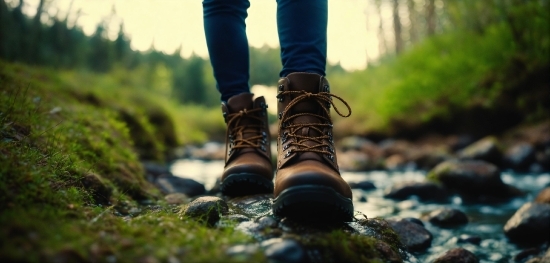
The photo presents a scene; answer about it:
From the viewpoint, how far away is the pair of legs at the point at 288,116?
139 centimetres

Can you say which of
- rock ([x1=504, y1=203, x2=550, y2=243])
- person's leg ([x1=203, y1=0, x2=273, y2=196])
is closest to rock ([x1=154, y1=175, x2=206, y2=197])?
person's leg ([x1=203, y1=0, x2=273, y2=196])

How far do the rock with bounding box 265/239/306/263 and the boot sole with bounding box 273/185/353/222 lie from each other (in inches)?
8.4

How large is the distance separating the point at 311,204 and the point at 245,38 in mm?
1114

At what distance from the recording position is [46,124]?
2.45m

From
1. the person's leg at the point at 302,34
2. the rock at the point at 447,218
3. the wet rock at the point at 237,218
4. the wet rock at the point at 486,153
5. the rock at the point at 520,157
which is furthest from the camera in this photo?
the wet rock at the point at 486,153

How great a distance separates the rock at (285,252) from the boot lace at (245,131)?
3.04 feet

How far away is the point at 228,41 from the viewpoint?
2.04m

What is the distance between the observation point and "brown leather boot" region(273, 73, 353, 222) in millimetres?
1360

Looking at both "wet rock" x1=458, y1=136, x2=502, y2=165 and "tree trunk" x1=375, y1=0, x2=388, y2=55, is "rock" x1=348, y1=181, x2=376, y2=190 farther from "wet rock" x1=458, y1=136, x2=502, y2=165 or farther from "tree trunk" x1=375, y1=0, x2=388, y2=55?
"tree trunk" x1=375, y1=0, x2=388, y2=55

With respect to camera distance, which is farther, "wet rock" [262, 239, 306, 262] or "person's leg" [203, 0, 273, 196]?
"person's leg" [203, 0, 273, 196]

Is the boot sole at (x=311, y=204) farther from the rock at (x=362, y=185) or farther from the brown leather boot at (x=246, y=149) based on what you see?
the rock at (x=362, y=185)

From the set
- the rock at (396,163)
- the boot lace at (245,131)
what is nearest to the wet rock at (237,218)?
the boot lace at (245,131)

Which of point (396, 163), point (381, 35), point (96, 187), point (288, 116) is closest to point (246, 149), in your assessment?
point (288, 116)

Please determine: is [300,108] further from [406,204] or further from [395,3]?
[395,3]
